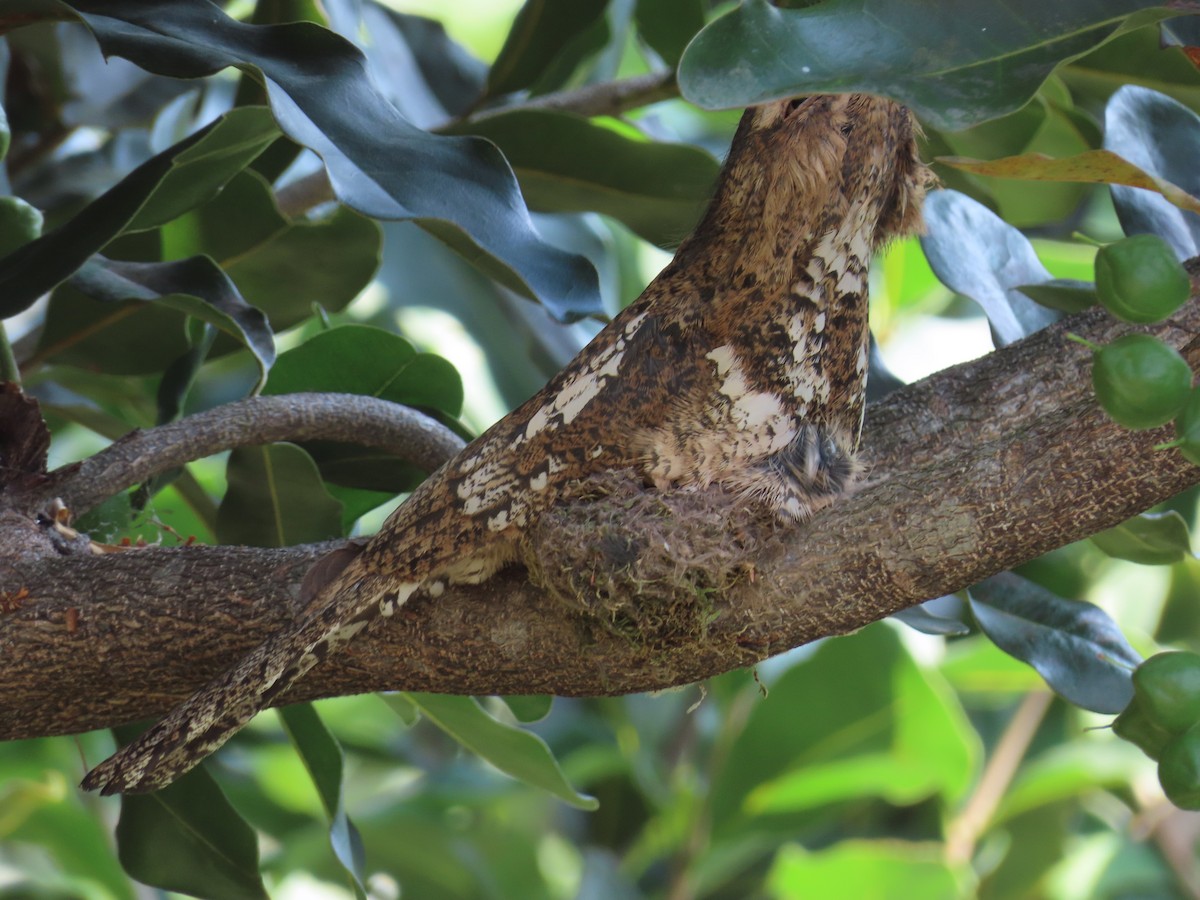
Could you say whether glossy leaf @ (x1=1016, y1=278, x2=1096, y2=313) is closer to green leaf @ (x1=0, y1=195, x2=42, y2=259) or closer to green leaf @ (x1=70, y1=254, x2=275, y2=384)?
green leaf @ (x1=70, y1=254, x2=275, y2=384)

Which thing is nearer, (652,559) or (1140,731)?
(1140,731)

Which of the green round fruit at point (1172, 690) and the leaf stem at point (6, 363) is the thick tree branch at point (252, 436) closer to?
the leaf stem at point (6, 363)

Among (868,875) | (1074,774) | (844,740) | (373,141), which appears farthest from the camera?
(1074,774)

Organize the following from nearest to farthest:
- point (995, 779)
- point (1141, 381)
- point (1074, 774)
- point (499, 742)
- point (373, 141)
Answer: point (1141, 381), point (373, 141), point (499, 742), point (1074, 774), point (995, 779)

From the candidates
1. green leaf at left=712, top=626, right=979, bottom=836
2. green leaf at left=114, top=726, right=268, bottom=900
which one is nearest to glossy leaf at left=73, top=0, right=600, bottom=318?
green leaf at left=114, top=726, right=268, bottom=900

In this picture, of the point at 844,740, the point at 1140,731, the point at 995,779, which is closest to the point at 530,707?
the point at 1140,731

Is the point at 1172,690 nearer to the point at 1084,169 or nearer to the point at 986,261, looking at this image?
the point at 1084,169

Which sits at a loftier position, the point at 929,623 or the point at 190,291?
the point at 190,291
